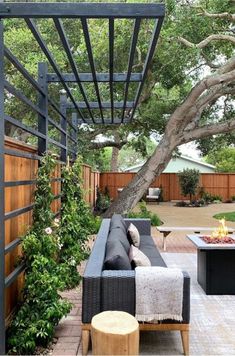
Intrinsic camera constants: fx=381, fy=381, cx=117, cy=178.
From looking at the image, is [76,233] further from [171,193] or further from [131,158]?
[131,158]

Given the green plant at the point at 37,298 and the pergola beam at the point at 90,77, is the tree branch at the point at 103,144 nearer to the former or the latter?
the pergola beam at the point at 90,77

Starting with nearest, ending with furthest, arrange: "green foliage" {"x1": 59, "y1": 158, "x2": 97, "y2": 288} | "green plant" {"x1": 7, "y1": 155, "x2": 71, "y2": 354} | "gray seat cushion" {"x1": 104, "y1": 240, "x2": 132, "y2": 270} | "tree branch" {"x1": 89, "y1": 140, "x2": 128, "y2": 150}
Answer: "green plant" {"x1": 7, "y1": 155, "x2": 71, "y2": 354} < "gray seat cushion" {"x1": 104, "y1": 240, "x2": 132, "y2": 270} < "green foliage" {"x1": 59, "y1": 158, "x2": 97, "y2": 288} < "tree branch" {"x1": 89, "y1": 140, "x2": 128, "y2": 150}

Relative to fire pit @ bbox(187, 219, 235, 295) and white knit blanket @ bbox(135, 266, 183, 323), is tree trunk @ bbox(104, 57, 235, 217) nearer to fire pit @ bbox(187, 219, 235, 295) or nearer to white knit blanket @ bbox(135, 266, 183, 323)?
fire pit @ bbox(187, 219, 235, 295)

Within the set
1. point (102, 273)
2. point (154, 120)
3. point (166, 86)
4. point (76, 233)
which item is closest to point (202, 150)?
point (154, 120)

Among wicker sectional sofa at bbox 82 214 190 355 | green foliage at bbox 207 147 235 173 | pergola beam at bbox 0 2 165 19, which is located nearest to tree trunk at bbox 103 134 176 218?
wicker sectional sofa at bbox 82 214 190 355

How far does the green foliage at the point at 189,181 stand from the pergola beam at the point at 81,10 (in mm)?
16901

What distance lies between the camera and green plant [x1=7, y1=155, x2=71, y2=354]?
10.0ft

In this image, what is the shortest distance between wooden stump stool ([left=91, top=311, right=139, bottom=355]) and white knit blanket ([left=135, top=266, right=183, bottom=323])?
2.53 feet

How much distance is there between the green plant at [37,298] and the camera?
3051mm

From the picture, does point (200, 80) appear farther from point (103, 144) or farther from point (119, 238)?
point (119, 238)

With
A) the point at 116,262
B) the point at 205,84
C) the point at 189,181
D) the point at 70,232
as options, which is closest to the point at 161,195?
the point at 189,181

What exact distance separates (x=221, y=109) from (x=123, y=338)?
12866mm

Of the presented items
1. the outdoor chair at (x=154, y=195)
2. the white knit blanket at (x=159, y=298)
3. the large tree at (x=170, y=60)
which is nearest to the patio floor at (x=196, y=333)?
the white knit blanket at (x=159, y=298)

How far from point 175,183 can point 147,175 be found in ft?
36.5
